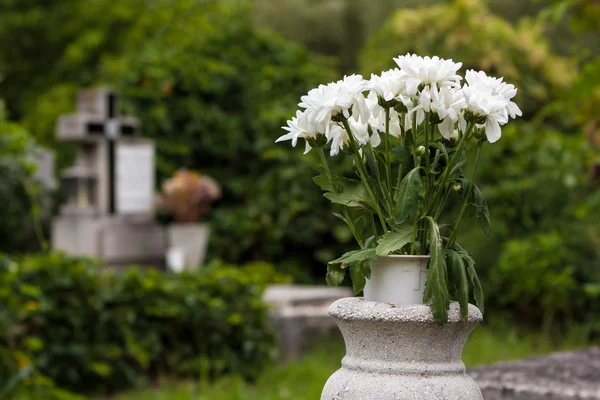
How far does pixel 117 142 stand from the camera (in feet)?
26.8

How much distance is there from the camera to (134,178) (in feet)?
27.2

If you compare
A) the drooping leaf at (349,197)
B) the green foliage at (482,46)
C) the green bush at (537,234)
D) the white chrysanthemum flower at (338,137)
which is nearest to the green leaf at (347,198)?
the drooping leaf at (349,197)

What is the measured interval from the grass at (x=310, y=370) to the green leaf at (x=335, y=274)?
2834mm

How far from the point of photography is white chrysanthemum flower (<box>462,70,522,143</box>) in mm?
1751

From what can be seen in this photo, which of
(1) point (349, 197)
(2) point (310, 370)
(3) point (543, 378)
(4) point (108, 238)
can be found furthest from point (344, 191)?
(4) point (108, 238)

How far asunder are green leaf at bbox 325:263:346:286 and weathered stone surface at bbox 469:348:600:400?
1288 millimetres

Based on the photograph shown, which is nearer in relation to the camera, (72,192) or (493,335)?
(493,335)

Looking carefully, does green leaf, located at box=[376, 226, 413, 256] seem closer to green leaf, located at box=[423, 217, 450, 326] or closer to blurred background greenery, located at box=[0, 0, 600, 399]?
green leaf, located at box=[423, 217, 450, 326]

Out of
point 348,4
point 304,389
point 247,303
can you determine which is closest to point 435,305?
point 304,389

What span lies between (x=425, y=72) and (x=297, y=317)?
471 cm

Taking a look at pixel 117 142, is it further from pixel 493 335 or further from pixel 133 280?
Answer: pixel 493 335

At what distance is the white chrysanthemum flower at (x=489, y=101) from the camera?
5.74 ft

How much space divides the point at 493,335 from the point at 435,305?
5359mm

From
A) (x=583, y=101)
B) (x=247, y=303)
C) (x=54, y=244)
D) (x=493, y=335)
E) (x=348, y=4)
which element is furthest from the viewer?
(x=348, y=4)
